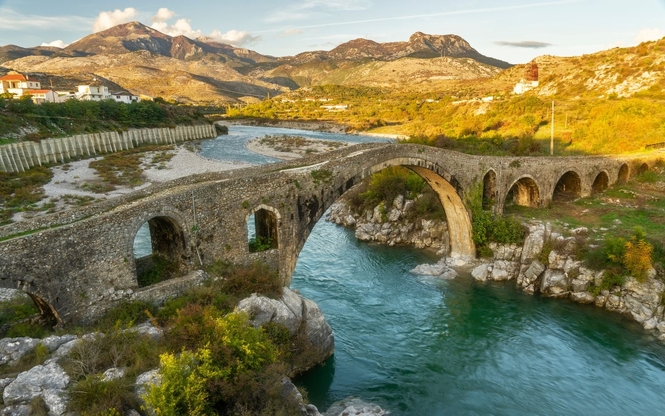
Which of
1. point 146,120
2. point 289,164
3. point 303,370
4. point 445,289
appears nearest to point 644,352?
point 445,289

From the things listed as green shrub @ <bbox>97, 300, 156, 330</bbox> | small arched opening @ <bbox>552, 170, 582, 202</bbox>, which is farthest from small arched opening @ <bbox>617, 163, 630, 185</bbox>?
green shrub @ <bbox>97, 300, 156, 330</bbox>

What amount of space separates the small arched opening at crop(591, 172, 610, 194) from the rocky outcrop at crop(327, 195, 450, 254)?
13.6 metres

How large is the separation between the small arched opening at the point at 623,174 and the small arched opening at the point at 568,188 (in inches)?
194

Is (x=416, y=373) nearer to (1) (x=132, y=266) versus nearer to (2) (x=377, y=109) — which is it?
(1) (x=132, y=266)

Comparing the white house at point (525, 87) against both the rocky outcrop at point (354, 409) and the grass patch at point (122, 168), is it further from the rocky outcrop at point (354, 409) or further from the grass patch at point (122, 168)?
the rocky outcrop at point (354, 409)

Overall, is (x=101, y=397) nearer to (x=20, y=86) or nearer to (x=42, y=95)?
(x=42, y=95)

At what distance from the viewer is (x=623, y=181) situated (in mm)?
33188

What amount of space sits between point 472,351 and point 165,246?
39.8 ft

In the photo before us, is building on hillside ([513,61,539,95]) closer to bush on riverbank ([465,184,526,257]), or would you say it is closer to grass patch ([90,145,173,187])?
bush on riverbank ([465,184,526,257])

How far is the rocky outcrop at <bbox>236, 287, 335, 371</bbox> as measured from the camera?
1226 cm

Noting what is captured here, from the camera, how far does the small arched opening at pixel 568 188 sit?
30.3m

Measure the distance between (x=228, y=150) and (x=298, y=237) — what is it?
43.6 meters

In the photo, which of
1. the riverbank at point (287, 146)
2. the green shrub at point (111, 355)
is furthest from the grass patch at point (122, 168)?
the green shrub at point (111, 355)

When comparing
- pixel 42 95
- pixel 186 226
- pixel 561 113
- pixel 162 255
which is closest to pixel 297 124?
pixel 42 95
